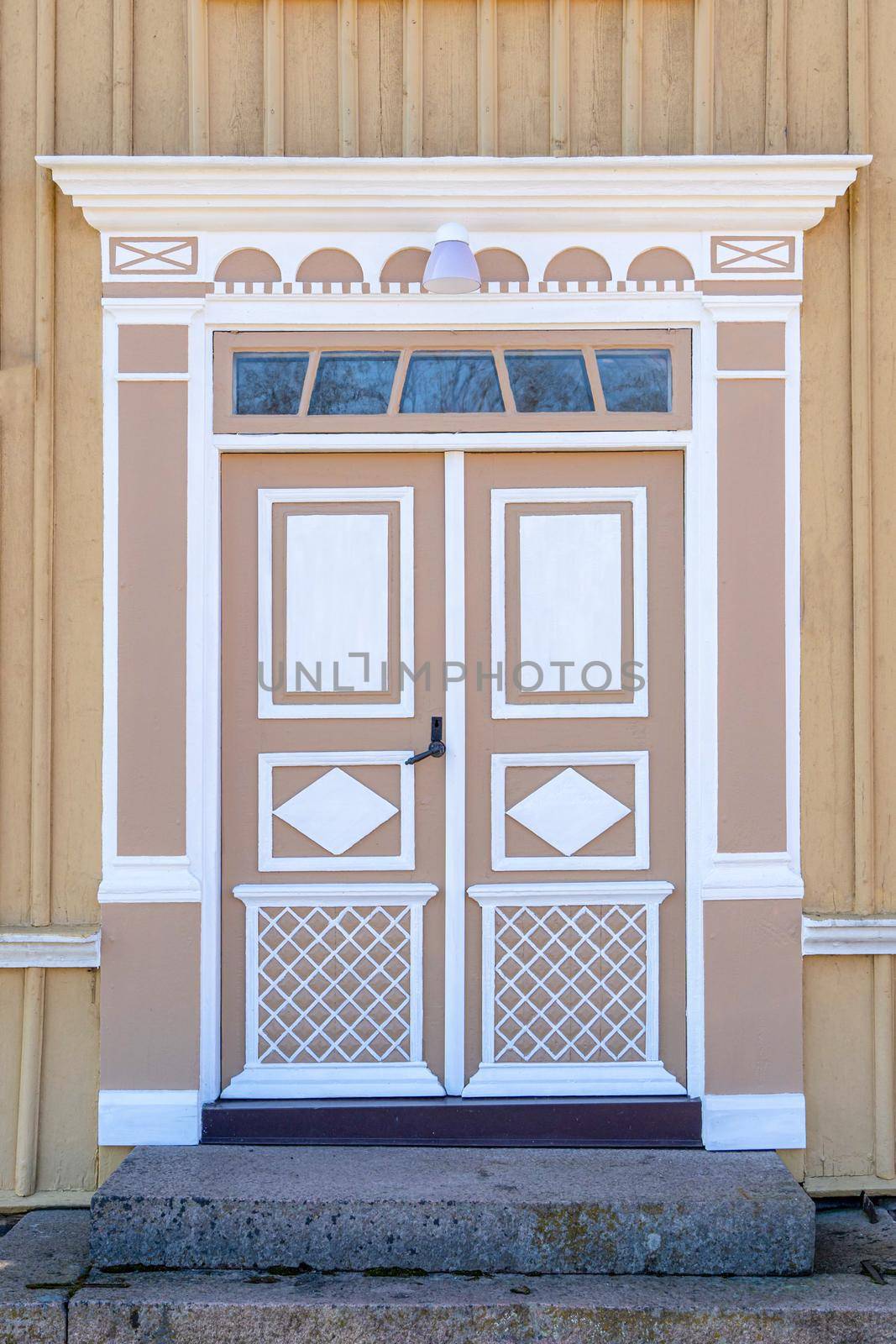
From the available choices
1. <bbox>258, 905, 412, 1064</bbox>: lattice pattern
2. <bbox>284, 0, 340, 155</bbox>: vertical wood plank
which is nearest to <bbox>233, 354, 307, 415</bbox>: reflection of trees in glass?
<bbox>284, 0, 340, 155</bbox>: vertical wood plank

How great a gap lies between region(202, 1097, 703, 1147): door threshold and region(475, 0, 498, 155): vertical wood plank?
3.31 m

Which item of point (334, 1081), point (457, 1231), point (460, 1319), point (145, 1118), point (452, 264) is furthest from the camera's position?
point (334, 1081)

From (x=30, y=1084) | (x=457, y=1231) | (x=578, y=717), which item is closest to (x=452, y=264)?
(x=578, y=717)

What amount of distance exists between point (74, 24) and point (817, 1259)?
4.80 m

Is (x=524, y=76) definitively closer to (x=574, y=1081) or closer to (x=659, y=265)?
(x=659, y=265)

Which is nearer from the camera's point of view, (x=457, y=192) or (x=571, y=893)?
(x=457, y=192)

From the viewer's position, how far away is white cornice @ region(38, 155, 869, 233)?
Answer: 13.1 feet

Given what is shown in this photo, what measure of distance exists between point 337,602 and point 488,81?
1890 mm

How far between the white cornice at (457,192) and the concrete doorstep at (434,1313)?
3355 mm

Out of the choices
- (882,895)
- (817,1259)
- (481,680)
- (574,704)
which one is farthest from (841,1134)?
(481,680)

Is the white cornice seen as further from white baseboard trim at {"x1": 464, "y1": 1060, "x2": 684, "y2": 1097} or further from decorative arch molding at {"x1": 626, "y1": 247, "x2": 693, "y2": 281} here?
white baseboard trim at {"x1": 464, "y1": 1060, "x2": 684, "y2": 1097}

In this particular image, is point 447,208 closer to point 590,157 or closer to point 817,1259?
point 590,157

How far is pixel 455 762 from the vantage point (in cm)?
419

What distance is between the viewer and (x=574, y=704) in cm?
422
